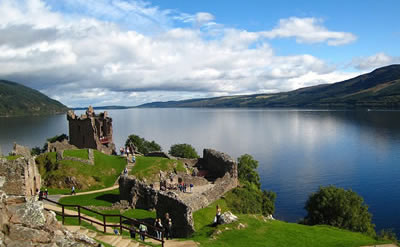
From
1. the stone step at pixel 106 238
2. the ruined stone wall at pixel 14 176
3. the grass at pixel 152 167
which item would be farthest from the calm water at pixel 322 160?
the stone step at pixel 106 238

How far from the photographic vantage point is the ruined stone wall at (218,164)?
4780cm

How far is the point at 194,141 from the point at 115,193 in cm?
9798

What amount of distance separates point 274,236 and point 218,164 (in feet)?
99.7

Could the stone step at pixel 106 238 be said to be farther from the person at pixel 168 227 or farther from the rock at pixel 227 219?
the rock at pixel 227 219

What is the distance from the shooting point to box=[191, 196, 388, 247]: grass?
20.2 metres

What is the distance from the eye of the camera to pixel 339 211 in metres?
43.2

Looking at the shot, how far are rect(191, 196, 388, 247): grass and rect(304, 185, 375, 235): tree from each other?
801 inches

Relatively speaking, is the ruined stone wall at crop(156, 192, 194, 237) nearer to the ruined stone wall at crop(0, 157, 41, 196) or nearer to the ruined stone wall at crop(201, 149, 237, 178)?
the ruined stone wall at crop(0, 157, 41, 196)

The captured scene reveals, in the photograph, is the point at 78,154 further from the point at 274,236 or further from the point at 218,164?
the point at 274,236

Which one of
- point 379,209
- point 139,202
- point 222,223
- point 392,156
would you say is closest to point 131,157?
point 139,202

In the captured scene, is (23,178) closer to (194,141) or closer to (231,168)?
(231,168)

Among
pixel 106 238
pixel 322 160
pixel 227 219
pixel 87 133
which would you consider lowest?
pixel 322 160

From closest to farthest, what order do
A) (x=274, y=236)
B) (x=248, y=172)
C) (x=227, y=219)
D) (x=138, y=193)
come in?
(x=274, y=236), (x=227, y=219), (x=138, y=193), (x=248, y=172)

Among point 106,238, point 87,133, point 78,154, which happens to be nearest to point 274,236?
point 106,238
